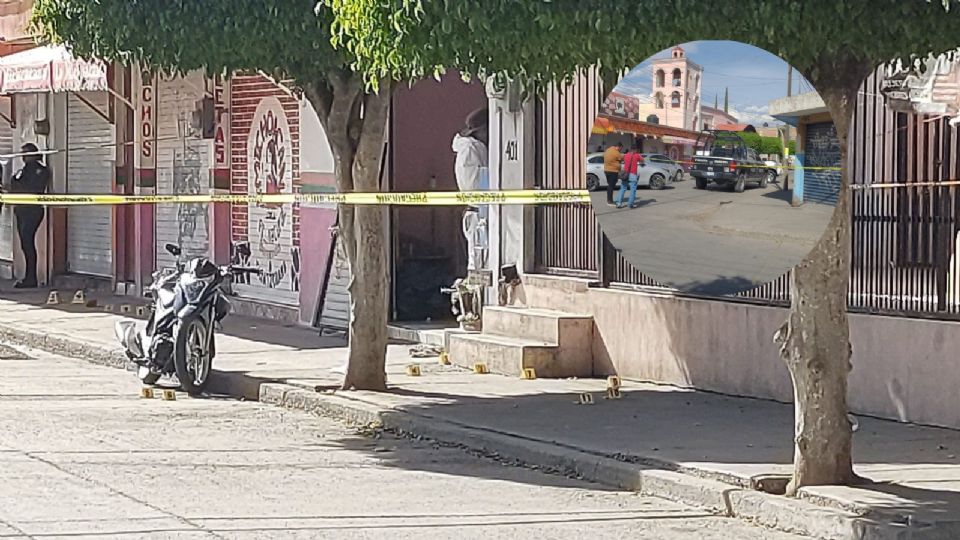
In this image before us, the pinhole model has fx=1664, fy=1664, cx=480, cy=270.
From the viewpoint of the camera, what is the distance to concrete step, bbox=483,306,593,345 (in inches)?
592

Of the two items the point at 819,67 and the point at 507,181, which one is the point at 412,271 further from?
the point at 819,67

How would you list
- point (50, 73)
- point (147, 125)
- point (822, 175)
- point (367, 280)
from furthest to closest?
point (147, 125)
point (50, 73)
point (367, 280)
point (822, 175)

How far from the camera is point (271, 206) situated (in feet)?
66.6

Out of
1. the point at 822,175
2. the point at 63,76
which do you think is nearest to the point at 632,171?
the point at 822,175

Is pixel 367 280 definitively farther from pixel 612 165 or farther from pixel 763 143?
pixel 763 143

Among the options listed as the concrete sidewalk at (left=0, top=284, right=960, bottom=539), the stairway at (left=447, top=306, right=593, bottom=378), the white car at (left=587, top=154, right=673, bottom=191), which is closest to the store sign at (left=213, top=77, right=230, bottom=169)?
the concrete sidewalk at (left=0, top=284, right=960, bottom=539)

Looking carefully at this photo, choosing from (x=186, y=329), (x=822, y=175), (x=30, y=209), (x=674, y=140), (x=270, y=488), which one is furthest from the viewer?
(x=30, y=209)

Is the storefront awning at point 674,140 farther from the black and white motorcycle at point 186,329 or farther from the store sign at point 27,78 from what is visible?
the store sign at point 27,78

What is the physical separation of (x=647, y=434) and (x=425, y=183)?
7529 mm

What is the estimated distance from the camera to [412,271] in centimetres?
1859

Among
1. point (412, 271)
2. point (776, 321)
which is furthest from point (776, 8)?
point (412, 271)

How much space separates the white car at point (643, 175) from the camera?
900cm

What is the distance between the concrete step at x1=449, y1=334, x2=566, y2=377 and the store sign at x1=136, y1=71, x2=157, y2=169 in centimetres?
871

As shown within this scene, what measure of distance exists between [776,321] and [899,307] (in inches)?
48.3
